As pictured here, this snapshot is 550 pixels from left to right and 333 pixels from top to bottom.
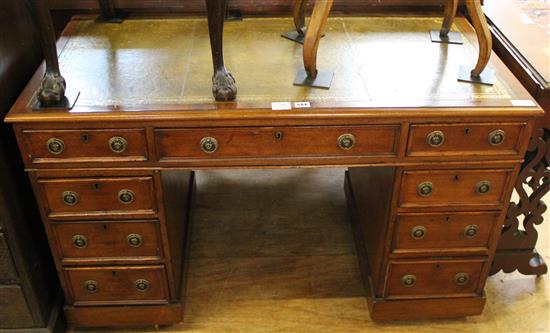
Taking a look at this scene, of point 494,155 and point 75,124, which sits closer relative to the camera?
point 75,124

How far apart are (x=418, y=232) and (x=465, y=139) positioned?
0.33 meters

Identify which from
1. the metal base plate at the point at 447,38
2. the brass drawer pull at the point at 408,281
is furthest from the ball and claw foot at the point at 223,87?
the brass drawer pull at the point at 408,281

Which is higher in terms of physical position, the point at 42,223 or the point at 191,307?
the point at 42,223

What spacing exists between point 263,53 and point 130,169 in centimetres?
51

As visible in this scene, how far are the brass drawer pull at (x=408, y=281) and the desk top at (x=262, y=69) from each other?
0.58m

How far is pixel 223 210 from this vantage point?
234 centimetres

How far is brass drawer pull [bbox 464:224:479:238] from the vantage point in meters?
1.63

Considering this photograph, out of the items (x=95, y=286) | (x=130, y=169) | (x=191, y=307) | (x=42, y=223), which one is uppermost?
(x=130, y=169)

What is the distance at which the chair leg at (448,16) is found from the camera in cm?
169

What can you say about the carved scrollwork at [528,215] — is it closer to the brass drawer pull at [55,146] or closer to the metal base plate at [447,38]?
the metal base plate at [447,38]

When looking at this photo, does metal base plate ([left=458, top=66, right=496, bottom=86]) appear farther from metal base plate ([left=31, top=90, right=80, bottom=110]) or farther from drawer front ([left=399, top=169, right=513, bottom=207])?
metal base plate ([left=31, top=90, right=80, bottom=110])

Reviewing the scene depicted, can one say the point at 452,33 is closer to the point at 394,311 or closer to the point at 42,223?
the point at 394,311

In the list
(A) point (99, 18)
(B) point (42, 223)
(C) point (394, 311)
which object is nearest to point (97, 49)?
(A) point (99, 18)

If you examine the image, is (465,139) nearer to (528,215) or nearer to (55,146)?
(528,215)
